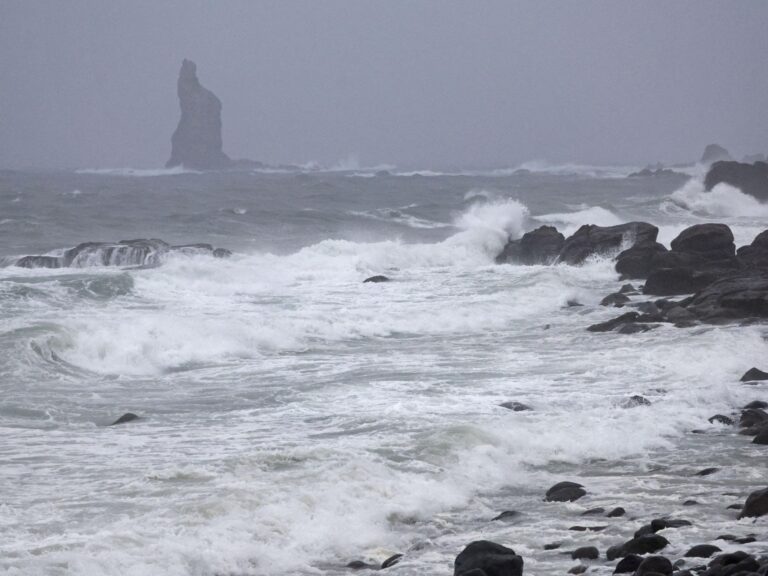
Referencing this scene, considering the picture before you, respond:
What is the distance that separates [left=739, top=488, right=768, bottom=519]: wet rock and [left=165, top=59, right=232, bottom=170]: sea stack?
12183cm

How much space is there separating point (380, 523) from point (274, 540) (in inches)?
43.7

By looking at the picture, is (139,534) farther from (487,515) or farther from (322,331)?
(322,331)

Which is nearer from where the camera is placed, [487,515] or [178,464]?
[487,515]

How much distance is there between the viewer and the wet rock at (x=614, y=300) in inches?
935

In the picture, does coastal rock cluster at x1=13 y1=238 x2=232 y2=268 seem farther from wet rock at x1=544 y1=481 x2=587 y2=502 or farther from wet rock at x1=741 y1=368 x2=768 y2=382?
wet rock at x1=544 y1=481 x2=587 y2=502

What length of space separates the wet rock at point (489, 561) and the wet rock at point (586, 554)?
68 centimetres

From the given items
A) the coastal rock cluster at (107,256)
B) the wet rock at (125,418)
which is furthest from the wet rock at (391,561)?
the coastal rock cluster at (107,256)

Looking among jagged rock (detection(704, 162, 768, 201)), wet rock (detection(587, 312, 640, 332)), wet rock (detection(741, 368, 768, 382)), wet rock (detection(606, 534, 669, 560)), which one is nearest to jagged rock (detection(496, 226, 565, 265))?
wet rock (detection(587, 312, 640, 332))

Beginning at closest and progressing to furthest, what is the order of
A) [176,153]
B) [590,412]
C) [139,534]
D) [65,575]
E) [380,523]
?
1. [65,575]
2. [139,534]
3. [380,523]
4. [590,412]
5. [176,153]

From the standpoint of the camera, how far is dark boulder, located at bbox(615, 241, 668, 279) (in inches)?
1096

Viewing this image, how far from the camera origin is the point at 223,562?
8.64m

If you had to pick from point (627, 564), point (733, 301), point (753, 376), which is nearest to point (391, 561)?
point (627, 564)

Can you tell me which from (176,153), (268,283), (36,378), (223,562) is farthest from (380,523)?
(176,153)

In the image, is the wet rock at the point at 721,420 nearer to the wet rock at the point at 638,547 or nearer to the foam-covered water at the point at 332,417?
the foam-covered water at the point at 332,417
